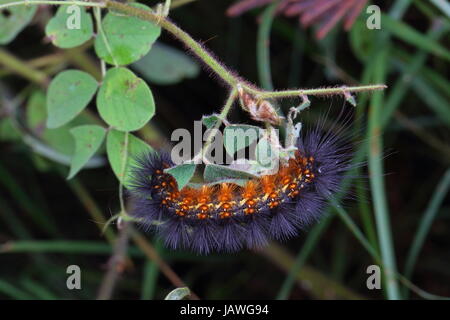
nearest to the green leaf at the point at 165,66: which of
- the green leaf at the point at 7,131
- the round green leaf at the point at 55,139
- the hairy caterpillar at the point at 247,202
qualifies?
the round green leaf at the point at 55,139

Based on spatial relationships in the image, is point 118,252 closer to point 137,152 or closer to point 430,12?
point 137,152

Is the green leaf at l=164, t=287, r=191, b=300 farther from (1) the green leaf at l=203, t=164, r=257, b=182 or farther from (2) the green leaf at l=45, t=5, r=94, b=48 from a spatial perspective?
(2) the green leaf at l=45, t=5, r=94, b=48

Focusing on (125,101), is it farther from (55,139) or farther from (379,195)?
(379,195)

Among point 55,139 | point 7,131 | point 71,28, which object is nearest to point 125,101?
point 71,28

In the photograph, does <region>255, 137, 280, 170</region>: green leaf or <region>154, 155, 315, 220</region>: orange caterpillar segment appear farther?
<region>154, 155, 315, 220</region>: orange caterpillar segment

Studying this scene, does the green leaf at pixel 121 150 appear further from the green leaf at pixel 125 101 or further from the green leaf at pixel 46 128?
the green leaf at pixel 46 128

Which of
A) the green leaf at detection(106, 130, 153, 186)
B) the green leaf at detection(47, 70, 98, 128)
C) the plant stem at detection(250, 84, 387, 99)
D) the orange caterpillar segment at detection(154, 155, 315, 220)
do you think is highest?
the green leaf at detection(47, 70, 98, 128)

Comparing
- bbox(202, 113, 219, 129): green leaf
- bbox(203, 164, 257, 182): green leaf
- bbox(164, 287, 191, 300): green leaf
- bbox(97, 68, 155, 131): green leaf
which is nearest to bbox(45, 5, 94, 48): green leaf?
bbox(97, 68, 155, 131): green leaf
